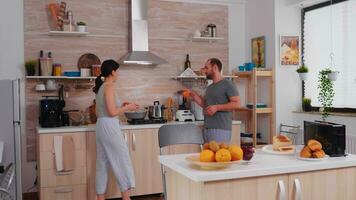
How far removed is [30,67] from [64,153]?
42.0 inches

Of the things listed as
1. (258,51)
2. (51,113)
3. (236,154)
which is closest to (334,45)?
(258,51)

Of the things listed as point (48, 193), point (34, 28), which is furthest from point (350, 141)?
point (34, 28)

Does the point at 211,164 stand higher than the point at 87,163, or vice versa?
the point at 211,164

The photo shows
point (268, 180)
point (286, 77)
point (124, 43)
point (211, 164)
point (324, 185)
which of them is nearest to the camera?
point (211, 164)

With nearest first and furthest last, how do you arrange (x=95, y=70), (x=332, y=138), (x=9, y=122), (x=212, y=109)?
(x=332, y=138) → (x=212, y=109) → (x=9, y=122) → (x=95, y=70)

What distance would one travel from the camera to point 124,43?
192 inches

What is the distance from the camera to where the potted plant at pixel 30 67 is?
170 inches

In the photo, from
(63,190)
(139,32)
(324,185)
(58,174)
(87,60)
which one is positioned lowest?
(63,190)

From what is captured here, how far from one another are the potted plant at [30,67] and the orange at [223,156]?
311cm

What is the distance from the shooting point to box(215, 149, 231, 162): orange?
1853 mm

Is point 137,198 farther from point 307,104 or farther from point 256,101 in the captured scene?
point 307,104

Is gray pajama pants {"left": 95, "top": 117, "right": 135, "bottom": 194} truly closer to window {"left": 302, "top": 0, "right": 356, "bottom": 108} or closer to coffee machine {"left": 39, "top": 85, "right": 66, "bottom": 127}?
coffee machine {"left": 39, "top": 85, "right": 66, "bottom": 127}

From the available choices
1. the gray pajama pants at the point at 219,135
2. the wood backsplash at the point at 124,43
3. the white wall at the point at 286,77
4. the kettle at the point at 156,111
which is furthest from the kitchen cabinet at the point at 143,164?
the white wall at the point at 286,77

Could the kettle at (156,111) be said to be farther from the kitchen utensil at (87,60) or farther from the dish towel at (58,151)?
the dish towel at (58,151)
